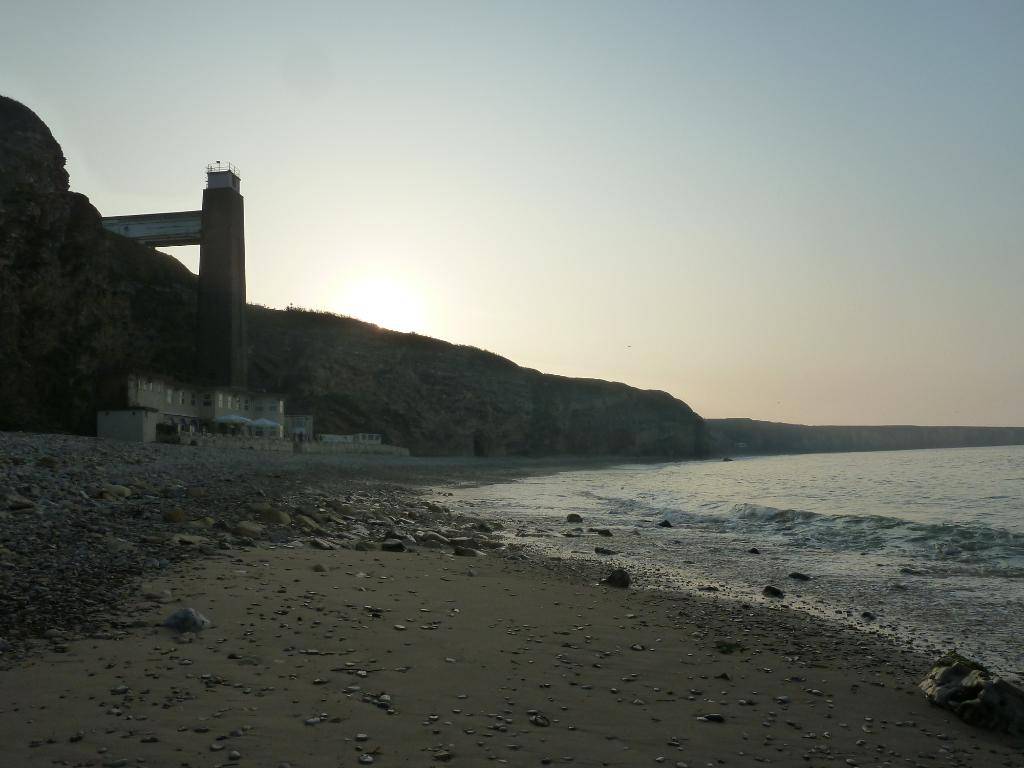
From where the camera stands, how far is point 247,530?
36.8 feet

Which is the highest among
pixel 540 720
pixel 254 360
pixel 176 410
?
pixel 254 360

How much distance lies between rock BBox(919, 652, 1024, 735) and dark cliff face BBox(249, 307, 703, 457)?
6921 cm

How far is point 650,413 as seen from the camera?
396ft

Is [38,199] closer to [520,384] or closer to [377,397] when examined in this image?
[377,397]

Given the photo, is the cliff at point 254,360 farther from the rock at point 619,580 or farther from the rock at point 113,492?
the rock at point 619,580

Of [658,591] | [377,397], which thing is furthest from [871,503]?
[377,397]

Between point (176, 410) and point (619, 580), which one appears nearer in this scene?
point (619, 580)

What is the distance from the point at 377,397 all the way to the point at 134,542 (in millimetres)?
69635

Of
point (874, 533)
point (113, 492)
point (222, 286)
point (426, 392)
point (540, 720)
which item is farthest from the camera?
point (426, 392)

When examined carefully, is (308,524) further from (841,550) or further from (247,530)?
(841,550)

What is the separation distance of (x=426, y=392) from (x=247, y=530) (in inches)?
2872

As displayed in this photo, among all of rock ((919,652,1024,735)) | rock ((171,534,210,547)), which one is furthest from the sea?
rock ((171,534,210,547))

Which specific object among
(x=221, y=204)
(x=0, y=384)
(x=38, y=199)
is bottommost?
(x=0, y=384)

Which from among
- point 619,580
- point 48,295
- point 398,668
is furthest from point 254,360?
point 398,668
